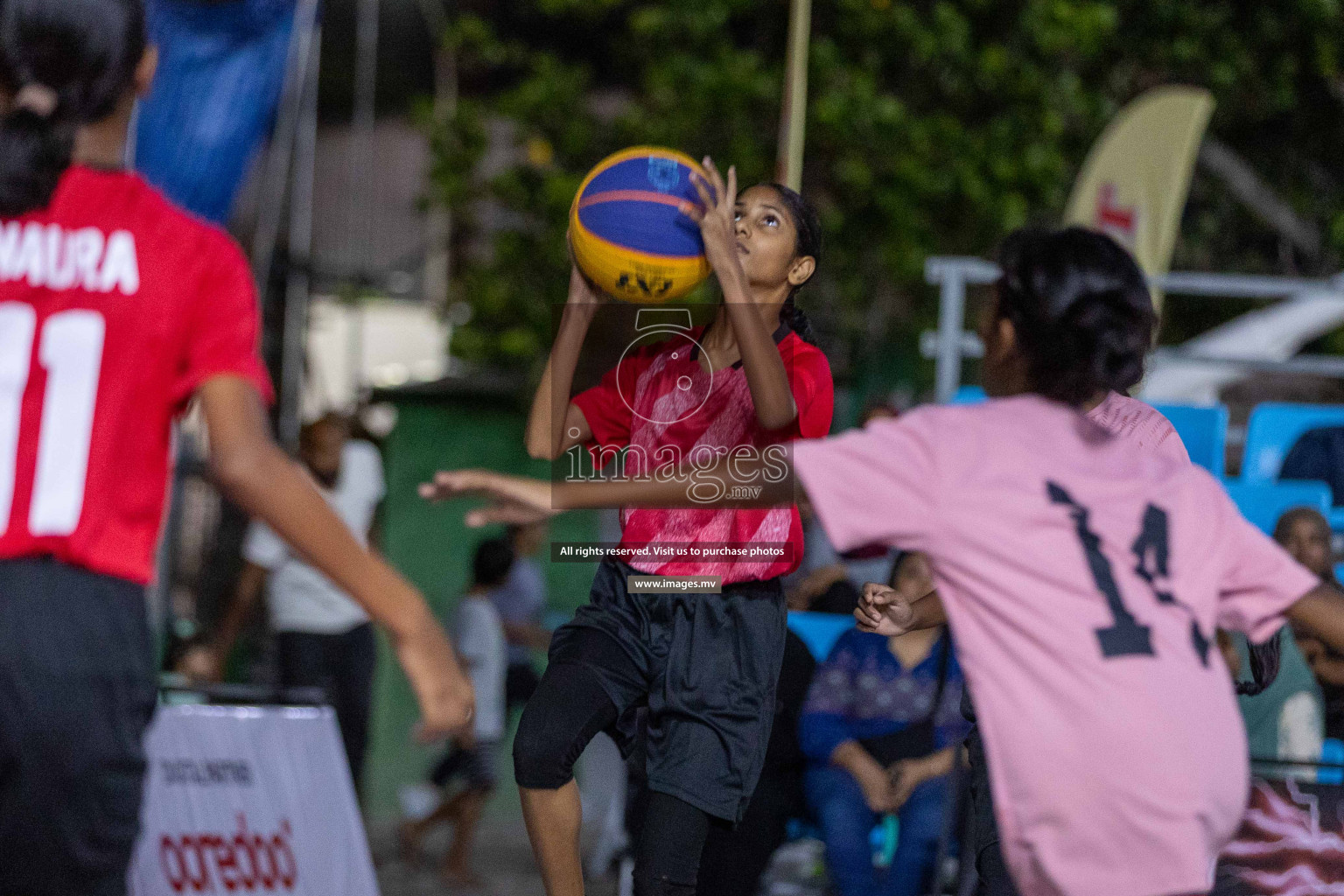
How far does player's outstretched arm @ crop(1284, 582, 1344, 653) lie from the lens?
107 inches

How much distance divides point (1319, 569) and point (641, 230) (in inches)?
126

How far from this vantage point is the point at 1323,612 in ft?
8.98

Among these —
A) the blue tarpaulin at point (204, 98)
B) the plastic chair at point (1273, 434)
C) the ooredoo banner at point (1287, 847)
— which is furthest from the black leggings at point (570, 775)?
the blue tarpaulin at point (204, 98)

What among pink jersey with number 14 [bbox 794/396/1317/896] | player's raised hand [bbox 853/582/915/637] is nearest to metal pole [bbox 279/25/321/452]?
player's raised hand [bbox 853/582/915/637]

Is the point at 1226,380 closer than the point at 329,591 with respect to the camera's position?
No

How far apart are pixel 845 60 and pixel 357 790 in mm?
7513

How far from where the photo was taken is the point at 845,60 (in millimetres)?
12352

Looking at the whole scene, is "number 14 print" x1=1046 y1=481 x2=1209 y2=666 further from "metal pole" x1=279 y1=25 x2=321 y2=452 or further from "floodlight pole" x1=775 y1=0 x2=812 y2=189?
"metal pole" x1=279 y1=25 x2=321 y2=452

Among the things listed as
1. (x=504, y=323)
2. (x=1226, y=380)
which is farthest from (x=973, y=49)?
(x=504, y=323)

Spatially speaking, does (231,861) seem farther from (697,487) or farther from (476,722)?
(476,722)

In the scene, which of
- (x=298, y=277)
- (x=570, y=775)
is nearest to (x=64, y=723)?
(x=570, y=775)

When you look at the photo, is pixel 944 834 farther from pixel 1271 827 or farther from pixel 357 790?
pixel 357 790

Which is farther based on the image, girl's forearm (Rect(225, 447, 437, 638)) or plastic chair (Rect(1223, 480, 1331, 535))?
plastic chair (Rect(1223, 480, 1331, 535))

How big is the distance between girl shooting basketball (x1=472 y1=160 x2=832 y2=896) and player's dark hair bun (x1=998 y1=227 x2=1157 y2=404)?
0.73 metres
